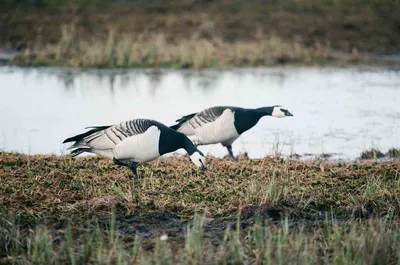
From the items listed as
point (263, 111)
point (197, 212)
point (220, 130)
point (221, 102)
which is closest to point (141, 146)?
point (197, 212)

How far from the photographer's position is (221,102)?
14.4 meters

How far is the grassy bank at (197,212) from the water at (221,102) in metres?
0.85

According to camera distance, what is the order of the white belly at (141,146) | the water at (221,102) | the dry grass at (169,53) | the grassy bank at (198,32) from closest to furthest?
1. the white belly at (141,146)
2. the water at (221,102)
3. the dry grass at (169,53)
4. the grassy bank at (198,32)

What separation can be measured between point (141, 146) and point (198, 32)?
52.3 feet

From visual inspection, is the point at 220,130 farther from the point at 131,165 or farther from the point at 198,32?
the point at 198,32

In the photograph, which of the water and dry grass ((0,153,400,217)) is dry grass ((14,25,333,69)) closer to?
the water

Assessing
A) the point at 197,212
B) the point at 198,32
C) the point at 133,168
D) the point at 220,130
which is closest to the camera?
the point at 197,212

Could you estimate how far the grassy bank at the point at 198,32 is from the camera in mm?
19750

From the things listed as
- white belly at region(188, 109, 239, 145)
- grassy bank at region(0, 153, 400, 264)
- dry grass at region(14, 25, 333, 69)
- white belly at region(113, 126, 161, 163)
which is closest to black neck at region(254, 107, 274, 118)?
Result: white belly at region(188, 109, 239, 145)

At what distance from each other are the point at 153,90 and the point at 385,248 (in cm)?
1067

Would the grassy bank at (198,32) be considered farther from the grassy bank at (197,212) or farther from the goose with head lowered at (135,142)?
the goose with head lowered at (135,142)

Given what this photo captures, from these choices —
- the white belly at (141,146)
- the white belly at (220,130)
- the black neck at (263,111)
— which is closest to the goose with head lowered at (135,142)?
the white belly at (141,146)

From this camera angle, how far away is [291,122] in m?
12.9

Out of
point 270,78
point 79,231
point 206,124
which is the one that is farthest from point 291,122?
point 79,231
